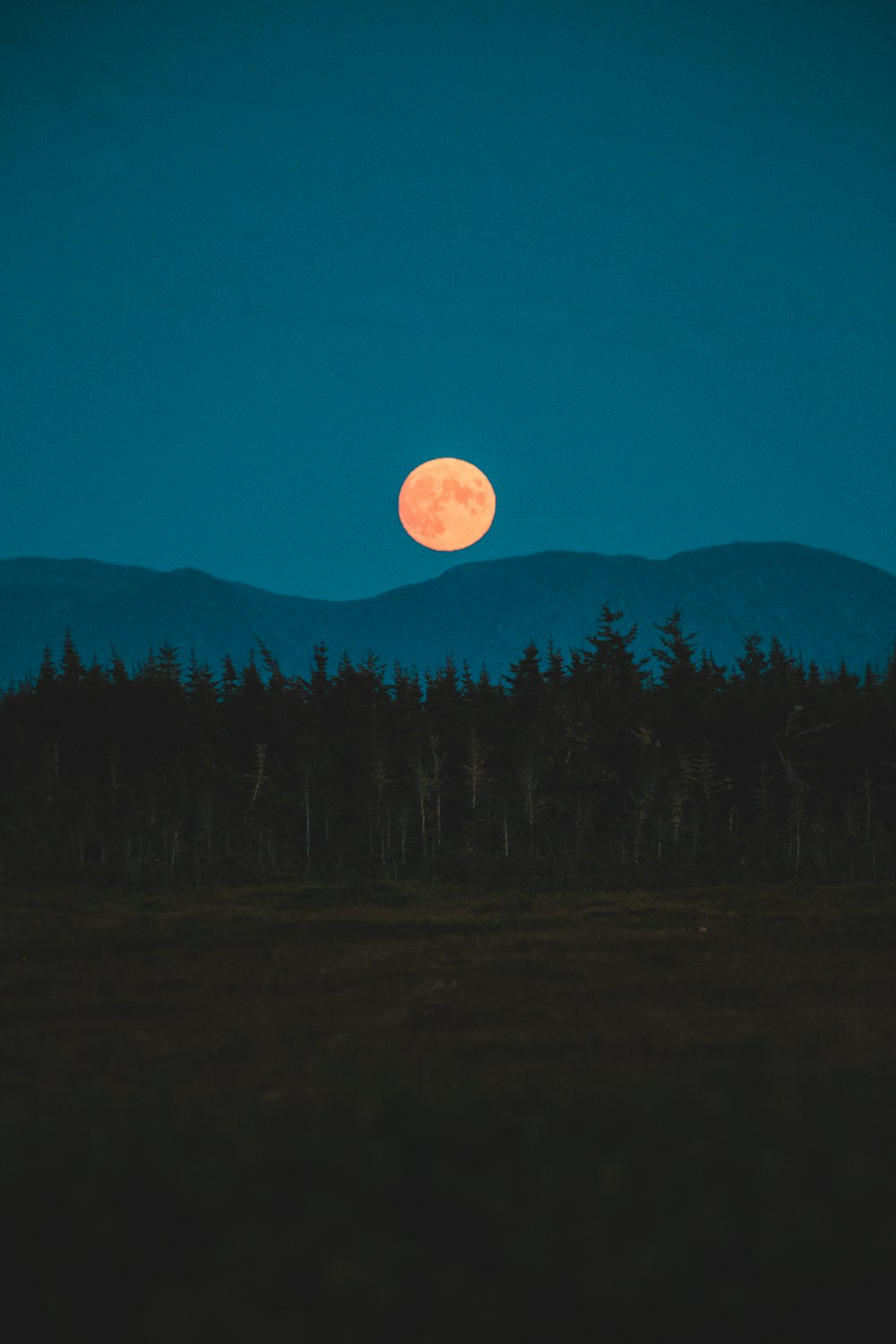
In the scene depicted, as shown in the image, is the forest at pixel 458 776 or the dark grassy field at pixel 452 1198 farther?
the forest at pixel 458 776

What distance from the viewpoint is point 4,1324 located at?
6461mm

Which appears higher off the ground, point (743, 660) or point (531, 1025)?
point (743, 660)

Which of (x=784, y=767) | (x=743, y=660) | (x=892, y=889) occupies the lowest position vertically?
(x=892, y=889)

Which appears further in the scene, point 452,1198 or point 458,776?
point 458,776

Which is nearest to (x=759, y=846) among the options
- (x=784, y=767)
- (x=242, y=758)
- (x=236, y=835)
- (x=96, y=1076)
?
(x=784, y=767)

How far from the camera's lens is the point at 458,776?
69.6 metres

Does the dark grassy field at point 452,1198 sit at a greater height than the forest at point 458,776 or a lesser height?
lesser

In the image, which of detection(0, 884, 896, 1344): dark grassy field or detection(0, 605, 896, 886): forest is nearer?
detection(0, 884, 896, 1344): dark grassy field

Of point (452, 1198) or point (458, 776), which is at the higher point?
point (458, 776)

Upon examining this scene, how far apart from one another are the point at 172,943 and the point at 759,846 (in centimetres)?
3571

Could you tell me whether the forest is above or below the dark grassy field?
above

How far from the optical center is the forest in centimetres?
5447

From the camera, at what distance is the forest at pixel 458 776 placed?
54469 millimetres

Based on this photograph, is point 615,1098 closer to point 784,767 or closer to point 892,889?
point 892,889
